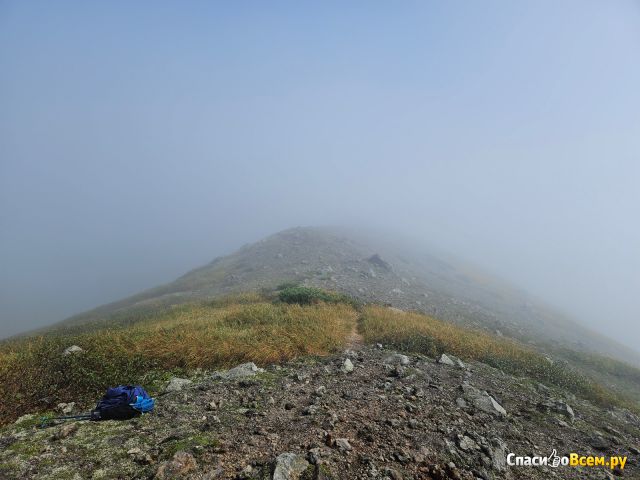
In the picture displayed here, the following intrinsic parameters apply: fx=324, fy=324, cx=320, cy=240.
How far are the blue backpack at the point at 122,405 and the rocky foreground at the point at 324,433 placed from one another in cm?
21

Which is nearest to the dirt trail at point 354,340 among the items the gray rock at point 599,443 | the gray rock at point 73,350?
the gray rock at point 599,443

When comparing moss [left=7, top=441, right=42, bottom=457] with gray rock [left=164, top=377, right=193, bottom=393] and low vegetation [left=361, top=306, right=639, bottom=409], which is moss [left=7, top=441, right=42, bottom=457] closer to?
gray rock [left=164, top=377, right=193, bottom=393]

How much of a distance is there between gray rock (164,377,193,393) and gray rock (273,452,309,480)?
4.58 m

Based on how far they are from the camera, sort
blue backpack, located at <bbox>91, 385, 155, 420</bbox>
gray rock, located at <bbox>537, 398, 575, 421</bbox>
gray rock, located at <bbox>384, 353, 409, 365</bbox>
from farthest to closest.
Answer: gray rock, located at <bbox>384, 353, 409, 365</bbox> → gray rock, located at <bbox>537, 398, 575, 421</bbox> → blue backpack, located at <bbox>91, 385, 155, 420</bbox>

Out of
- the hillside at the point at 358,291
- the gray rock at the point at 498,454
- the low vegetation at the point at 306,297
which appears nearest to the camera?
the gray rock at the point at 498,454

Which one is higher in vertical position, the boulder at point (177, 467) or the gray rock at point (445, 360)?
the boulder at point (177, 467)

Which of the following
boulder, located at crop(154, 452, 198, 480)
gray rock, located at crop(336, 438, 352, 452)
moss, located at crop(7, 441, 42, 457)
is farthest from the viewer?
gray rock, located at crop(336, 438, 352, 452)

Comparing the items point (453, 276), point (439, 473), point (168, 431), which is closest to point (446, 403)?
point (439, 473)

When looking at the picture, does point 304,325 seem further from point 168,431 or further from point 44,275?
point 44,275

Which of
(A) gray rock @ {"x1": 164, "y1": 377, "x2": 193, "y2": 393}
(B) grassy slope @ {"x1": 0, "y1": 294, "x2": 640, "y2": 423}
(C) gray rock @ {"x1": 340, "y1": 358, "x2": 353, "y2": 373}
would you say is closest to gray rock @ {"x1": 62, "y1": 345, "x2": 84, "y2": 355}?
(B) grassy slope @ {"x1": 0, "y1": 294, "x2": 640, "y2": 423}

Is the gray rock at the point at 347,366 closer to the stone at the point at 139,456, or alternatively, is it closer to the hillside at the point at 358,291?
the stone at the point at 139,456

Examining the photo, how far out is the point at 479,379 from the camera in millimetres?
11148

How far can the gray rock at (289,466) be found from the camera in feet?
16.4

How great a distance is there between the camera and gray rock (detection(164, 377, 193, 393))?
8.69 metres
